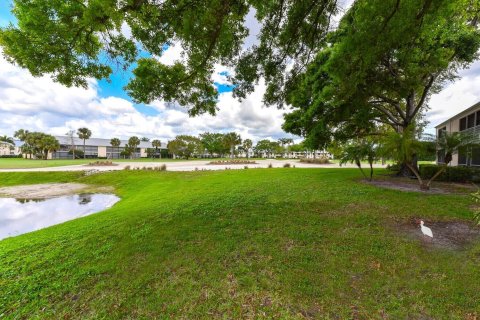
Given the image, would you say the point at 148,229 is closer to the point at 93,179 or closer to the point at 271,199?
the point at 271,199

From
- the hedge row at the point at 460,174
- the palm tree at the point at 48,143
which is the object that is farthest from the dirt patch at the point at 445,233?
the palm tree at the point at 48,143

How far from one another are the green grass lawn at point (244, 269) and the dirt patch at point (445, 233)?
0.84 ft

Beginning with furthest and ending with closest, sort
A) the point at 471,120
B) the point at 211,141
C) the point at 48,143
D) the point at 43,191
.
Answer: the point at 211,141, the point at 48,143, the point at 471,120, the point at 43,191

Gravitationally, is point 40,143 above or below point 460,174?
above

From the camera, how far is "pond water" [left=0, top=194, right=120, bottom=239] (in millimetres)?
7937

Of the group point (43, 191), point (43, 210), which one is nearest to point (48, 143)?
point (43, 191)

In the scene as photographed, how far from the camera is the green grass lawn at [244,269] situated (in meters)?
2.73

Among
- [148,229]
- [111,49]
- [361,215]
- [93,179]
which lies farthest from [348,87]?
[93,179]

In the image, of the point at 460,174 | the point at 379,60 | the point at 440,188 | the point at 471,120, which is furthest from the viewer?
the point at 471,120

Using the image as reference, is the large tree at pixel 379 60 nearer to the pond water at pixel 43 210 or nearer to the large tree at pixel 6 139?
the pond water at pixel 43 210

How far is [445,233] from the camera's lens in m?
4.70

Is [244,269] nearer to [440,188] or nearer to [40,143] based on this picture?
[440,188]

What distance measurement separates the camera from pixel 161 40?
5102 mm

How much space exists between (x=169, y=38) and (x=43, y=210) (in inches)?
412
